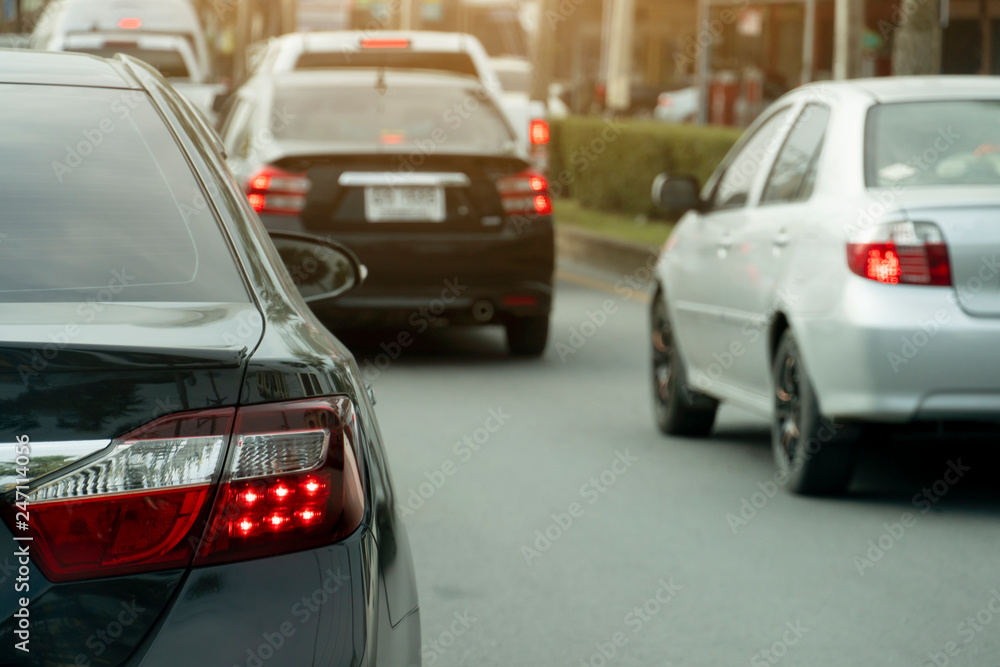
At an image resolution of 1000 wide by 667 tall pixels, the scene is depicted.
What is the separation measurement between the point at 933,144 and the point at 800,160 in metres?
0.62

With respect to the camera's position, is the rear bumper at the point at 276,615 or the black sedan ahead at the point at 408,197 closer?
the rear bumper at the point at 276,615

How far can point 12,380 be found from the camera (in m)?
2.10

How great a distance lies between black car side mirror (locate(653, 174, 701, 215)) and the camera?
7277mm

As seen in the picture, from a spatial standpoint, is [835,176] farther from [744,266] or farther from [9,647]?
[9,647]

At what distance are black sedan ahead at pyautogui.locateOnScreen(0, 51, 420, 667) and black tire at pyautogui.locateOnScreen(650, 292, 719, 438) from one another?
4995 mm

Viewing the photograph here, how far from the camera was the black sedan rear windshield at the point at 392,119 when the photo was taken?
9.87 metres

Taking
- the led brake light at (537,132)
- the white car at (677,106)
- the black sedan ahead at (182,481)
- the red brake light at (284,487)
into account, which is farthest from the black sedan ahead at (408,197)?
the white car at (677,106)

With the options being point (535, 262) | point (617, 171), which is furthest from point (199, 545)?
point (617, 171)

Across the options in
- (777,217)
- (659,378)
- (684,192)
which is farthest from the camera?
(659,378)

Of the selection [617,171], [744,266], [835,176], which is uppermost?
[835,176]

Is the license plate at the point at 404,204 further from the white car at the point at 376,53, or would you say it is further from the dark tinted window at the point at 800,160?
the white car at the point at 376,53

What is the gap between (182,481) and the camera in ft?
6.94

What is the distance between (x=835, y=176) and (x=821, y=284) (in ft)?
1.57

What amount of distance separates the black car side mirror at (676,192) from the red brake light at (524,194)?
2547 millimetres
